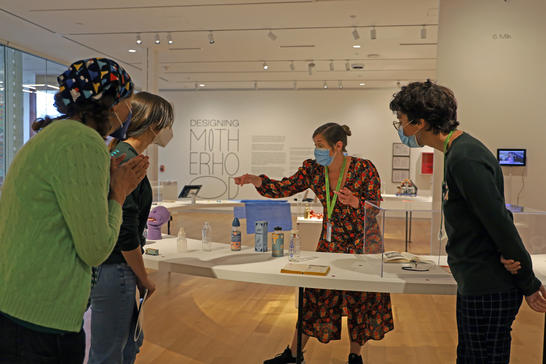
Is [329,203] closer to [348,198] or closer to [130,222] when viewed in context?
[348,198]

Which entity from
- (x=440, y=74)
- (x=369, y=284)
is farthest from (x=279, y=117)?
(x=369, y=284)

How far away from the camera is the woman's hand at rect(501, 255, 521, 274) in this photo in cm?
161

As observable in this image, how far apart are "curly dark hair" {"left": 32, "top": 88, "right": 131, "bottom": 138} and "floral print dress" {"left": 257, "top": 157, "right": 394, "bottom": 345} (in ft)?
5.84

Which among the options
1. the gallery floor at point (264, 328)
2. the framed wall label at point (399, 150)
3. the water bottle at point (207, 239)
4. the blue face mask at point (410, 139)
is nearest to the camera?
the blue face mask at point (410, 139)

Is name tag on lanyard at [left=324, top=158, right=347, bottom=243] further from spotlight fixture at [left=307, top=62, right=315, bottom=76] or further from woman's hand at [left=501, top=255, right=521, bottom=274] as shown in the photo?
spotlight fixture at [left=307, top=62, right=315, bottom=76]

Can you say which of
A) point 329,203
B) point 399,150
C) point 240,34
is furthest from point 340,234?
point 399,150

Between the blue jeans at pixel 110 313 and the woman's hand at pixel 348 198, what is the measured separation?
1.45 metres

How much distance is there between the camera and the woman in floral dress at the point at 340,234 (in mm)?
2814

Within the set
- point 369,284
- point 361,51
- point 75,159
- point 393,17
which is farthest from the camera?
point 361,51

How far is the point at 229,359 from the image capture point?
324cm

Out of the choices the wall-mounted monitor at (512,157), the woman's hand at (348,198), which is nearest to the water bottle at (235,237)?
the woman's hand at (348,198)

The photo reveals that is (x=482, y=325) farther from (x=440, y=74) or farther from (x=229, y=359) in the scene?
(x=440, y=74)

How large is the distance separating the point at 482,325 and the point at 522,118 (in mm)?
4151

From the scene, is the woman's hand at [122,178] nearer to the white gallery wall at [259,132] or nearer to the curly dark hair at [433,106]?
the curly dark hair at [433,106]
